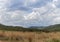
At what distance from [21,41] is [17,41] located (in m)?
0.53

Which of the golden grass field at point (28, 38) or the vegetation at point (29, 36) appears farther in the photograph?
the vegetation at point (29, 36)

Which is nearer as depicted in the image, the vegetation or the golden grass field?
the golden grass field

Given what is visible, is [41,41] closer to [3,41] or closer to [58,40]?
[58,40]

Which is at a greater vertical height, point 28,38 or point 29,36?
point 29,36

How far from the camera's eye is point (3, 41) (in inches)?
656

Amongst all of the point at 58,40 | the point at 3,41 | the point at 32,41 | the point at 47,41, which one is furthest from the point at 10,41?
the point at 58,40

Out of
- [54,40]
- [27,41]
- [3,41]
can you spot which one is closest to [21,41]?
[27,41]

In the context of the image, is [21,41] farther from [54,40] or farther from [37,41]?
[54,40]

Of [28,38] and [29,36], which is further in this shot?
[29,36]

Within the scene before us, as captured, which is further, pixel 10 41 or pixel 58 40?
pixel 58 40

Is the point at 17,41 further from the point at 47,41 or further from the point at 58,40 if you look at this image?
the point at 58,40

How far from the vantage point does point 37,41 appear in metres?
16.8

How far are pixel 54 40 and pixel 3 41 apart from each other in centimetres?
457

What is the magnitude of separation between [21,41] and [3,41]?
60.2 inches
